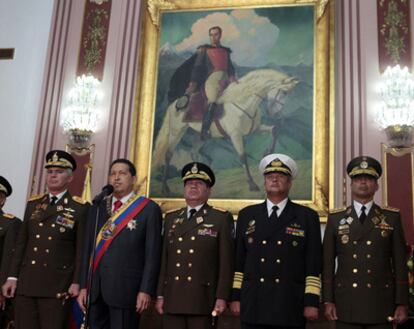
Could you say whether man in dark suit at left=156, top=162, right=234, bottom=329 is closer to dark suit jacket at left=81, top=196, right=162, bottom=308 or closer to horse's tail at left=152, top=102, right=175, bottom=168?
dark suit jacket at left=81, top=196, right=162, bottom=308

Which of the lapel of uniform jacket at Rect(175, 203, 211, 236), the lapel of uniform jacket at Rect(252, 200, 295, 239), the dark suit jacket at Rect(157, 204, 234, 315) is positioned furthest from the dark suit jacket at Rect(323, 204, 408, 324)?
the lapel of uniform jacket at Rect(175, 203, 211, 236)

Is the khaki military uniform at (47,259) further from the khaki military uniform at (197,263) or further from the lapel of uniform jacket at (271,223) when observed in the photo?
the lapel of uniform jacket at (271,223)

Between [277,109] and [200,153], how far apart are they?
2.95ft

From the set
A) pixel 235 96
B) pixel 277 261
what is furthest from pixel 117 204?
pixel 235 96

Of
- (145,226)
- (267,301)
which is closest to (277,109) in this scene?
(145,226)

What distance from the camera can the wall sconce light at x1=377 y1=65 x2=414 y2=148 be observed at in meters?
5.18

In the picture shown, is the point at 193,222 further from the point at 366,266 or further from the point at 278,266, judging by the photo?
the point at 366,266

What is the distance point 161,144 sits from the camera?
18.8 feet

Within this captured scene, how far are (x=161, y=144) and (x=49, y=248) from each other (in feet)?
6.91

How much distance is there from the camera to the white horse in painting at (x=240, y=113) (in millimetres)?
5578

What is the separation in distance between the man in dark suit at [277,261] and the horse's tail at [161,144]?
7.01ft

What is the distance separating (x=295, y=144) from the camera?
5.41 m

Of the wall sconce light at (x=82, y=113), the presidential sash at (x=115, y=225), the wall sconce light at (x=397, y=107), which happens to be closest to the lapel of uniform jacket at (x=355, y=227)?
the presidential sash at (x=115, y=225)

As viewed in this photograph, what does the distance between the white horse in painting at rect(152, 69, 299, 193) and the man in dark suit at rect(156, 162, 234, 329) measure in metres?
1.70
